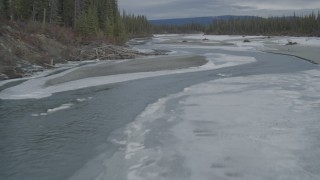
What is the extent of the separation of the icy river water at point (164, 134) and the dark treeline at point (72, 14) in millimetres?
25997

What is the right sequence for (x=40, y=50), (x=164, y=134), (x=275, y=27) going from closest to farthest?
(x=164, y=134) < (x=40, y=50) < (x=275, y=27)

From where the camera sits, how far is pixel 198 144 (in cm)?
1144

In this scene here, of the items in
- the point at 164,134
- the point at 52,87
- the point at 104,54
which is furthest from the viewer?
the point at 104,54

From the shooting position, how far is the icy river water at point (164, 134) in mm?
9539

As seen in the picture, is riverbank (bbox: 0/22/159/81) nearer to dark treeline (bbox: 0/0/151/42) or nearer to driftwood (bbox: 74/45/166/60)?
driftwood (bbox: 74/45/166/60)

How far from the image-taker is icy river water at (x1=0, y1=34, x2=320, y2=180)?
31.3 ft

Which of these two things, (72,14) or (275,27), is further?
(275,27)

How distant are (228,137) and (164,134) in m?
1.81

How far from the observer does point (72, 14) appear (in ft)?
200

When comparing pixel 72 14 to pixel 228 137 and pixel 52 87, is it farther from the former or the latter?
pixel 228 137

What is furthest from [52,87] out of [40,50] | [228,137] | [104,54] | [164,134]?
[104,54]

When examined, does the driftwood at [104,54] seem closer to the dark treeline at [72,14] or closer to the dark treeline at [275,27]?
the dark treeline at [72,14]

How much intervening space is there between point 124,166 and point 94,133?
332 centimetres

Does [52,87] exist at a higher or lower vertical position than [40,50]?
lower
